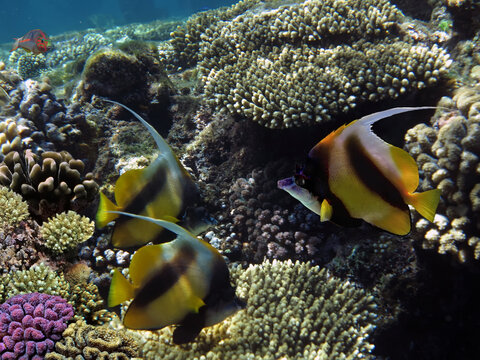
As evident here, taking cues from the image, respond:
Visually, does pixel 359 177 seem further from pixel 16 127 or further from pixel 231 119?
pixel 16 127

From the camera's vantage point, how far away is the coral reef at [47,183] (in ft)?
11.5

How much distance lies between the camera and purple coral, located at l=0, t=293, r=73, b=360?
2230 mm

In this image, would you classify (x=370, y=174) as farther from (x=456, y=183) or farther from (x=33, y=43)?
(x=33, y=43)

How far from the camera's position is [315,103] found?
13.5 ft

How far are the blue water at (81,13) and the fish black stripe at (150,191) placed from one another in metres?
46.3

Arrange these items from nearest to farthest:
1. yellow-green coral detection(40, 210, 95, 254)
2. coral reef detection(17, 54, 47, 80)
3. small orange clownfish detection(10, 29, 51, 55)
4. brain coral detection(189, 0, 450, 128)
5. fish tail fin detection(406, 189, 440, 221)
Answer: fish tail fin detection(406, 189, 440, 221)
yellow-green coral detection(40, 210, 95, 254)
brain coral detection(189, 0, 450, 128)
small orange clownfish detection(10, 29, 51, 55)
coral reef detection(17, 54, 47, 80)

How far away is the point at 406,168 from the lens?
1.38 meters

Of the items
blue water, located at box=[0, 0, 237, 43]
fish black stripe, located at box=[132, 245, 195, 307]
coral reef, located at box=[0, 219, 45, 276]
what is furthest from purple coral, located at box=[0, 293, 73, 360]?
blue water, located at box=[0, 0, 237, 43]

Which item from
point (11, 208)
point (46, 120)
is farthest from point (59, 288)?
point (46, 120)

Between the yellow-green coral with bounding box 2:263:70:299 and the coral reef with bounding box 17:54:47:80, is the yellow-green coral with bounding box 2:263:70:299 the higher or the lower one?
the lower one

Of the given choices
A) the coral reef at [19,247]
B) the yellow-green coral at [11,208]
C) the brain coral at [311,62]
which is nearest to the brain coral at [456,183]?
the brain coral at [311,62]

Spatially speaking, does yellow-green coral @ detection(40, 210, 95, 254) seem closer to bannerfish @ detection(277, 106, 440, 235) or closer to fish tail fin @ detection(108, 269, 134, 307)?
fish tail fin @ detection(108, 269, 134, 307)

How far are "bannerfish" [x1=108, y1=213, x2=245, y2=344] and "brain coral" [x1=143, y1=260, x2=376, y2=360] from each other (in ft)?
2.92

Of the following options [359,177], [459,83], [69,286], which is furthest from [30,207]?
[459,83]
